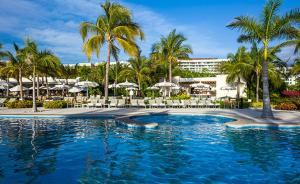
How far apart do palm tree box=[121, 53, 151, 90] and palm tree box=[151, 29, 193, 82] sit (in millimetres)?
5621

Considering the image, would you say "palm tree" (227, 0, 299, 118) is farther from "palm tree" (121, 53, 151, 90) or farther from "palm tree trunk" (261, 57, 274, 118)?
"palm tree" (121, 53, 151, 90)

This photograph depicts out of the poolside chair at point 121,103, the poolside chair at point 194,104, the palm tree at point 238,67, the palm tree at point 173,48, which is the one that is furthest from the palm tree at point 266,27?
the palm tree at point 173,48

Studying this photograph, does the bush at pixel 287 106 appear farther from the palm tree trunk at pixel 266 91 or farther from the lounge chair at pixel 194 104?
the palm tree trunk at pixel 266 91

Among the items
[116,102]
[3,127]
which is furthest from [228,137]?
[116,102]

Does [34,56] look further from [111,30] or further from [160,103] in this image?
[160,103]

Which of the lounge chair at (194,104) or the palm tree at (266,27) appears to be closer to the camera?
the palm tree at (266,27)

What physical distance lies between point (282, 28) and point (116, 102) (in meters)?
13.9

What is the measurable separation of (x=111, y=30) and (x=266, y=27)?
484 inches

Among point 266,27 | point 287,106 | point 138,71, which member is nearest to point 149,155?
point 266,27

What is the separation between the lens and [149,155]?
334 inches

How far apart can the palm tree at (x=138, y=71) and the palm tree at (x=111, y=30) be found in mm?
16283

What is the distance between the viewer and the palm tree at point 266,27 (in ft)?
49.1

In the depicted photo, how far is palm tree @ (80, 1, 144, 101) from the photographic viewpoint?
22875 mm

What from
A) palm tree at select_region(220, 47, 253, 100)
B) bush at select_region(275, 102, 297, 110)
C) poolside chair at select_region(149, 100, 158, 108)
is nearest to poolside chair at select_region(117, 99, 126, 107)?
poolside chair at select_region(149, 100, 158, 108)
